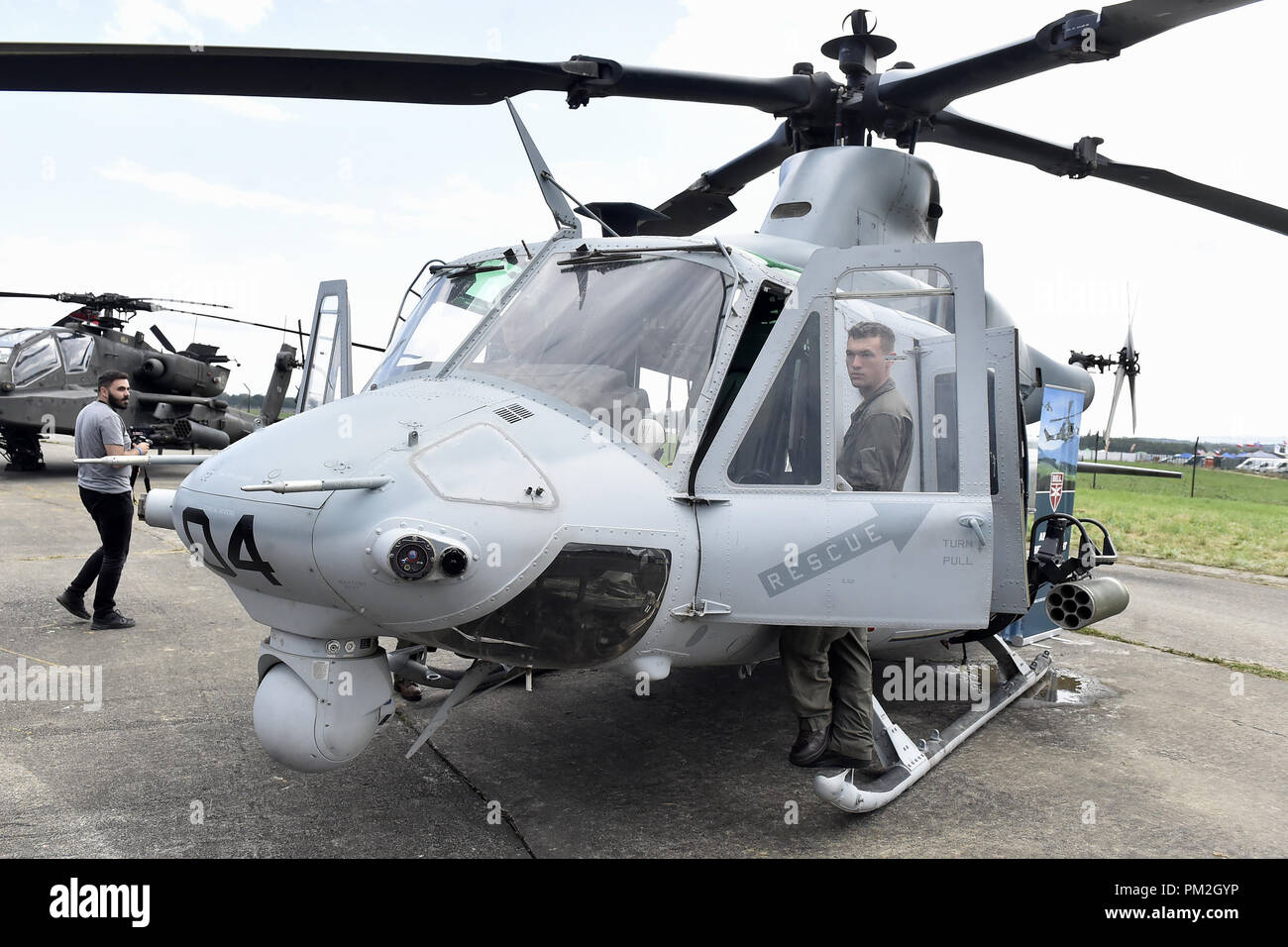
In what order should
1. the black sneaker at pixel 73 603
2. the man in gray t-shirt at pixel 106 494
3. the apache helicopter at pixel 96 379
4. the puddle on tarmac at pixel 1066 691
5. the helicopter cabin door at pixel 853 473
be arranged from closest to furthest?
the helicopter cabin door at pixel 853 473, the puddle on tarmac at pixel 1066 691, the man in gray t-shirt at pixel 106 494, the black sneaker at pixel 73 603, the apache helicopter at pixel 96 379

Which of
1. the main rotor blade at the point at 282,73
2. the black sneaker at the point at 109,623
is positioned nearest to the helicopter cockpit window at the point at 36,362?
the black sneaker at the point at 109,623

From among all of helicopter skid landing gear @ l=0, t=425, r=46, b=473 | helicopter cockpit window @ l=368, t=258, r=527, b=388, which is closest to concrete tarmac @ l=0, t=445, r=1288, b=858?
helicopter cockpit window @ l=368, t=258, r=527, b=388

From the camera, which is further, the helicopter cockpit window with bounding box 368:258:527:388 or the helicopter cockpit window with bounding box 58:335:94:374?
the helicopter cockpit window with bounding box 58:335:94:374

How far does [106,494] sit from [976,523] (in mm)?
6187

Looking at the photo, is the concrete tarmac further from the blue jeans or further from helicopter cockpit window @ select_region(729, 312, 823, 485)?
helicopter cockpit window @ select_region(729, 312, 823, 485)

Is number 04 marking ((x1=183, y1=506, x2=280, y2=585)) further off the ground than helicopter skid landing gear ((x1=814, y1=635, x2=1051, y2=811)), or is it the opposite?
number 04 marking ((x1=183, y1=506, x2=280, y2=585))

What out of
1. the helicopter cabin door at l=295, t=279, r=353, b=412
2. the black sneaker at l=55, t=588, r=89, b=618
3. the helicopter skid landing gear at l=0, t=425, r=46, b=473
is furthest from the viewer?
the helicopter skid landing gear at l=0, t=425, r=46, b=473

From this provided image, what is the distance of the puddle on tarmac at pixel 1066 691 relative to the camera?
19.6 ft

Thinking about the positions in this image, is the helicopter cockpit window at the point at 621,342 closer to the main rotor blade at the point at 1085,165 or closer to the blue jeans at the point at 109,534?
the main rotor blade at the point at 1085,165

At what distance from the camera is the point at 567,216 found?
422 cm

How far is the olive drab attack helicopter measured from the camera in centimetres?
301

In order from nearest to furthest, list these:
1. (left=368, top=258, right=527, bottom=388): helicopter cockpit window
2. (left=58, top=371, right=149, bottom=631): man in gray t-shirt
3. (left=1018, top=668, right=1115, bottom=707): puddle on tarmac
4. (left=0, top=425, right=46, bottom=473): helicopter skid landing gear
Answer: (left=368, top=258, right=527, bottom=388): helicopter cockpit window → (left=1018, top=668, right=1115, bottom=707): puddle on tarmac → (left=58, top=371, right=149, bottom=631): man in gray t-shirt → (left=0, top=425, right=46, bottom=473): helicopter skid landing gear

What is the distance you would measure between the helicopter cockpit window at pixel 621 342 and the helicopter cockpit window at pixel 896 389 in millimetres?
585

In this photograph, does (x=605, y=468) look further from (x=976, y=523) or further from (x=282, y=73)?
(x=282, y=73)
